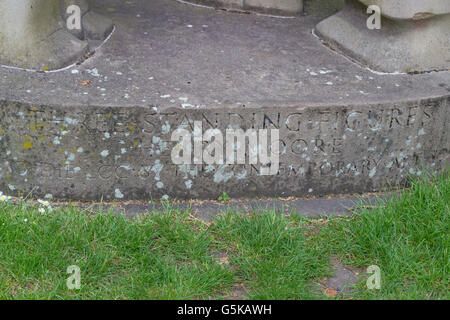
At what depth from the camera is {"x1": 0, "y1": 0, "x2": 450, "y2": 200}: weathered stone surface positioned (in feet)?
10.1

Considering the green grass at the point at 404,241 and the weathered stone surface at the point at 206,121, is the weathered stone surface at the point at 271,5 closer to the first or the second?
the weathered stone surface at the point at 206,121

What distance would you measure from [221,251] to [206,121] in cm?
60

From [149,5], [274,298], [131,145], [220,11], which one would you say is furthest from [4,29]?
[274,298]

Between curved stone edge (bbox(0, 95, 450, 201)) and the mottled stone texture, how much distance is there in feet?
1.10

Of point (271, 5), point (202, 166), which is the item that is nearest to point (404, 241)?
point (202, 166)

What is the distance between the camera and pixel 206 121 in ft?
10.3

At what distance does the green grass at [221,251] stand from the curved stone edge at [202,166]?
0.54 feet

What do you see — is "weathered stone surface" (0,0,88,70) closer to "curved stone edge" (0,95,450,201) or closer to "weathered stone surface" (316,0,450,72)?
"curved stone edge" (0,95,450,201)

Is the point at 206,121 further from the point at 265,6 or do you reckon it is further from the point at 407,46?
the point at 265,6

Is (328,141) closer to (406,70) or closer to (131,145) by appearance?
(406,70)

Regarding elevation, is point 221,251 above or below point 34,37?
below

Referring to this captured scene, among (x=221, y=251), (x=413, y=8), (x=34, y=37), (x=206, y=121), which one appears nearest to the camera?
(x=221, y=251)

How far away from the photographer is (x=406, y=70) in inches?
138

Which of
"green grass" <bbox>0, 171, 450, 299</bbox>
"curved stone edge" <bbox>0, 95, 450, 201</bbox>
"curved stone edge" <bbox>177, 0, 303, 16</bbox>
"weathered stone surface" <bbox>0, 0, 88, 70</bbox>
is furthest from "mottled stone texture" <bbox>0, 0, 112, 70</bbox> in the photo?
"curved stone edge" <bbox>177, 0, 303, 16</bbox>
